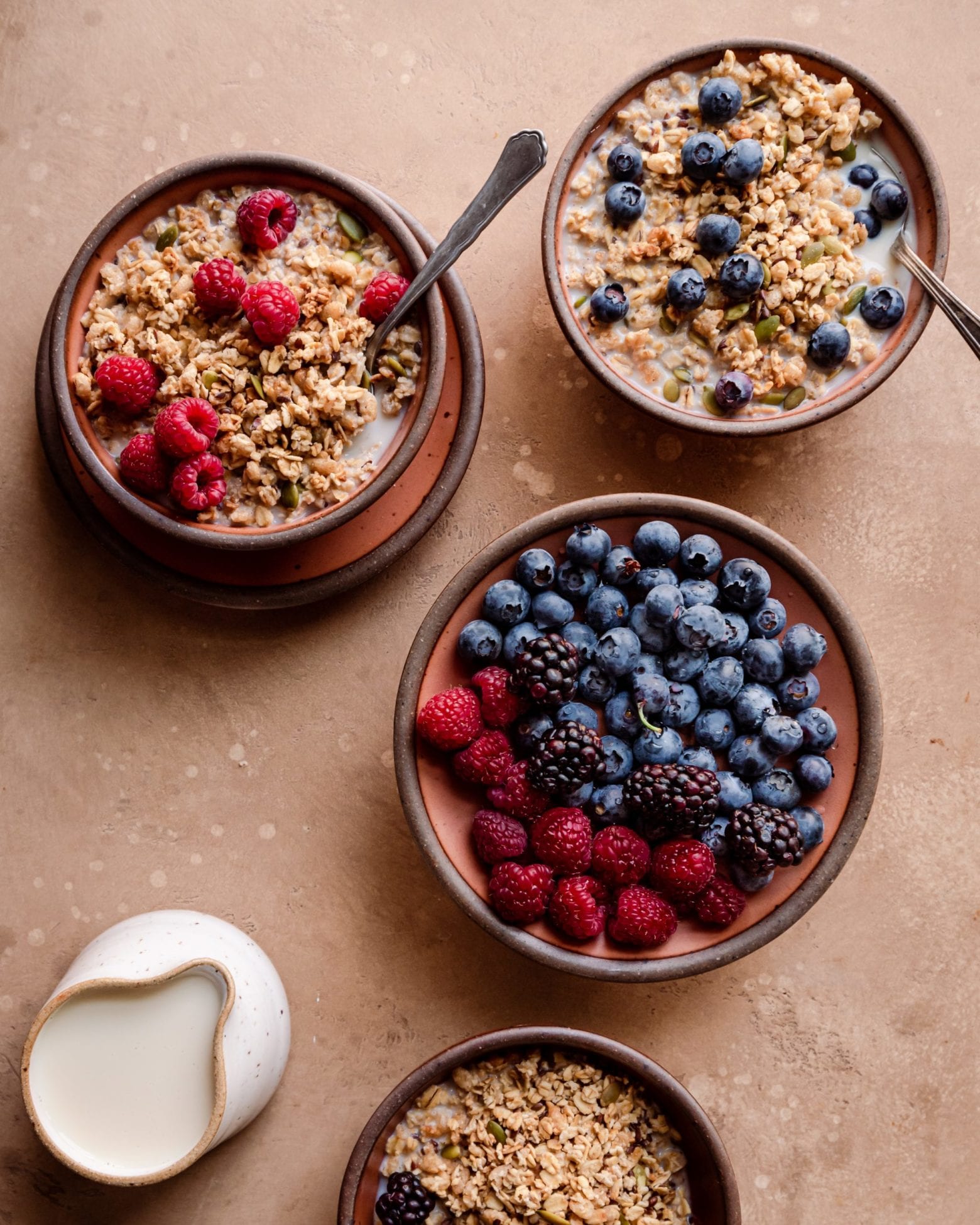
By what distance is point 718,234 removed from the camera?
5.42 feet

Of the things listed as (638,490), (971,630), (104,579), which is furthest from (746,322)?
(104,579)

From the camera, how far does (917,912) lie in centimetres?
187

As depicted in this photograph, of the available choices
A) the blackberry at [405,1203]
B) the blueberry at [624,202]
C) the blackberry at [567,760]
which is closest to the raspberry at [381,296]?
the blueberry at [624,202]

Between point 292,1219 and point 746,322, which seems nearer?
point 746,322

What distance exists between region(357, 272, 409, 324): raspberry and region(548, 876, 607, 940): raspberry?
912 mm

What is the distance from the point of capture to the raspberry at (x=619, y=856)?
1.57 metres

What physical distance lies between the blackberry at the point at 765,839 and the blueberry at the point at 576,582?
406 millimetres

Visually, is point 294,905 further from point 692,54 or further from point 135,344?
point 692,54

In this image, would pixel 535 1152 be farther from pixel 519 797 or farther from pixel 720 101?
pixel 720 101

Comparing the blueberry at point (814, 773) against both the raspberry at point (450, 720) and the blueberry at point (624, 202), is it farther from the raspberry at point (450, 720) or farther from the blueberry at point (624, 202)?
the blueberry at point (624, 202)

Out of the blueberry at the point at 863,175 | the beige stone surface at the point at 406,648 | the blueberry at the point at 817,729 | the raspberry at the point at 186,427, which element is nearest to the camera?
the raspberry at the point at 186,427

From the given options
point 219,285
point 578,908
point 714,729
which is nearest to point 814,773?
point 714,729

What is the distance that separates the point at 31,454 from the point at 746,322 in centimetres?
128

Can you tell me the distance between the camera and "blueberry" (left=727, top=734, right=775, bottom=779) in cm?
159
